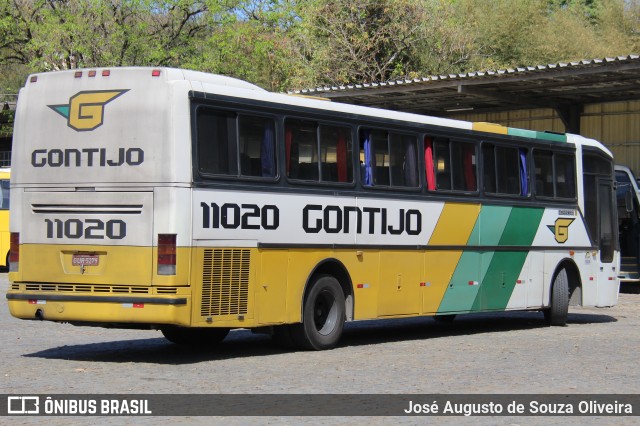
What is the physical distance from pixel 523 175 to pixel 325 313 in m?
5.27

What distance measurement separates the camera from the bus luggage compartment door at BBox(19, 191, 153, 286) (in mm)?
12430

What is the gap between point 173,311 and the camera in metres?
12.2

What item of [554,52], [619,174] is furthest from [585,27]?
[619,174]

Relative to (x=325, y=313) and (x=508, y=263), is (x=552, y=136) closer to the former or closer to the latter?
(x=508, y=263)

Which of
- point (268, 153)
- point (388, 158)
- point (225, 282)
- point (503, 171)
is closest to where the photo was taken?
point (225, 282)

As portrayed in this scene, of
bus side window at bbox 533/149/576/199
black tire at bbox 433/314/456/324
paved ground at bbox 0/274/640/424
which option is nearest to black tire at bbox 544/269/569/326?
paved ground at bbox 0/274/640/424

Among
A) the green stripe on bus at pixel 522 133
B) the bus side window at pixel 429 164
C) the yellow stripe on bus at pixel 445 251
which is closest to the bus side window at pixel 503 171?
the green stripe on bus at pixel 522 133

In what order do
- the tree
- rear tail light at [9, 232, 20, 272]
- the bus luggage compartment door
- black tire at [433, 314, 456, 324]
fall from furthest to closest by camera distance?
the tree
black tire at [433, 314, 456, 324]
rear tail light at [9, 232, 20, 272]
the bus luggage compartment door

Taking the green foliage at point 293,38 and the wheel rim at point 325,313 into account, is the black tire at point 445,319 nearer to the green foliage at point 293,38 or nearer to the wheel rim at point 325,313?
the wheel rim at point 325,313

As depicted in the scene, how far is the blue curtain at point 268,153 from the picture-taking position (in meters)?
13.5

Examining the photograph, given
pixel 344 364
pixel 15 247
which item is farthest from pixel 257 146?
pixel 15 247

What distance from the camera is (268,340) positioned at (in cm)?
1589

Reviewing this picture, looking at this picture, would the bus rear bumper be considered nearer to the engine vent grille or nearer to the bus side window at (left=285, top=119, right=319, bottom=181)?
the engine vent grille
